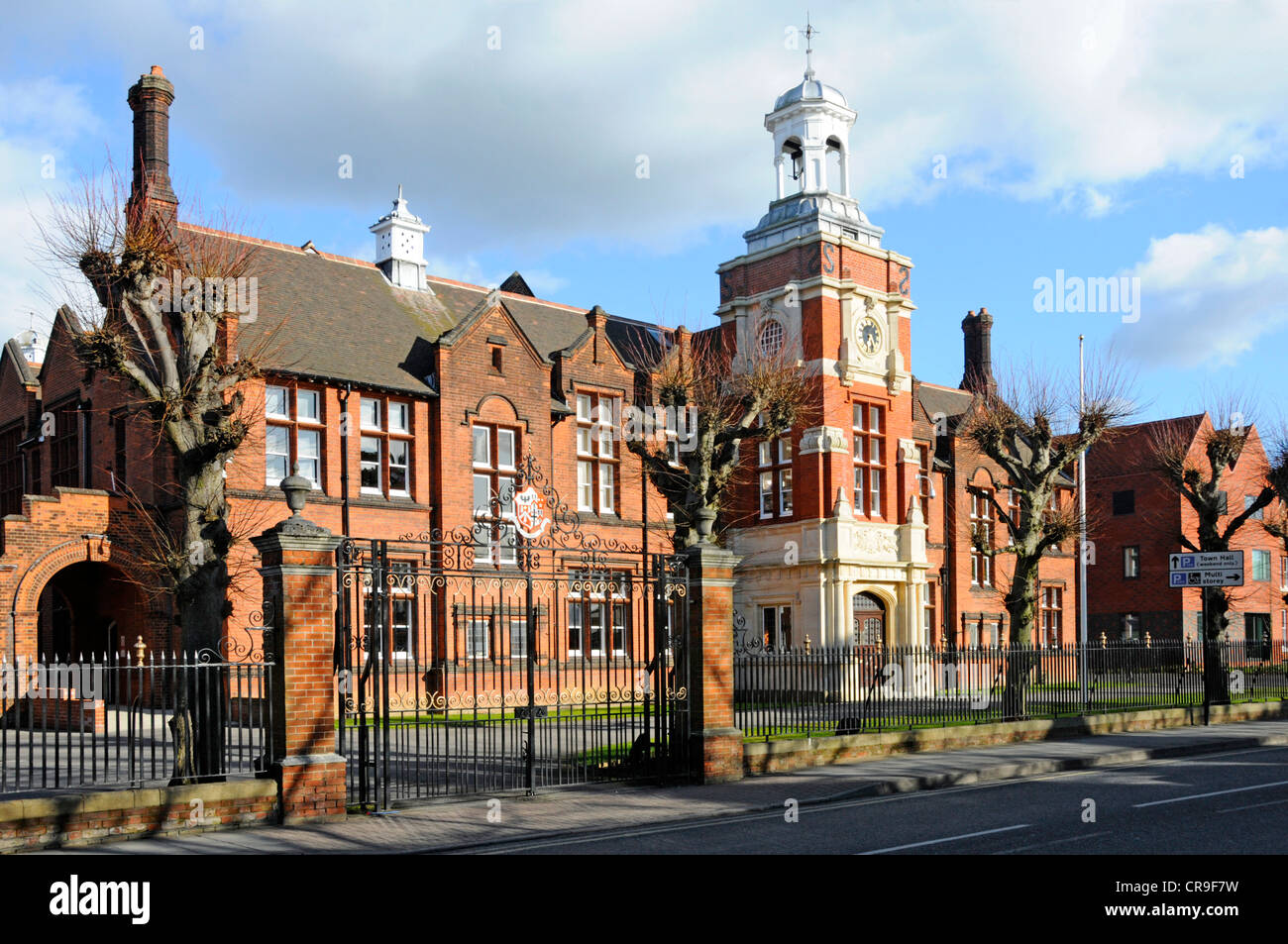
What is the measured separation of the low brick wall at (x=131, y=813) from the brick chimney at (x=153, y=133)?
60.1 ft

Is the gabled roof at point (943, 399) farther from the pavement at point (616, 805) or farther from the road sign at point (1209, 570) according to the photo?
the pavement at point (616, 805)

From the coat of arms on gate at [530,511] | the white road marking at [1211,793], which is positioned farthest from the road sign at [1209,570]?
the coat of arms on gate at [530,511]

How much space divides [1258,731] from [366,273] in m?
24.4

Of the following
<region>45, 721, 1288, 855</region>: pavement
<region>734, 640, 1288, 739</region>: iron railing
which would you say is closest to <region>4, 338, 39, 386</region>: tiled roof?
<region>734, 640, 1288, 739</region>: iron railing

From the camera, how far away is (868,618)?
117ft

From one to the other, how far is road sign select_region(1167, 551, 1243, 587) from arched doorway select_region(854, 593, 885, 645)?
11.3m

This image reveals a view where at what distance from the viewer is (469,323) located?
29.8 meters

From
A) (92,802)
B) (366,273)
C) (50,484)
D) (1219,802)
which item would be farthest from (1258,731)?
(50,484)

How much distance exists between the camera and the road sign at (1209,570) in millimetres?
24375

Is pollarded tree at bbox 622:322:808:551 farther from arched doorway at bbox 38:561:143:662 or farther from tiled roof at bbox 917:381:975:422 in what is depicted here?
tiled roof at bbox 917:381:975:422

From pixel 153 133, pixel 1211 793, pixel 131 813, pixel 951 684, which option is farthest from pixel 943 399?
pixel 131 813

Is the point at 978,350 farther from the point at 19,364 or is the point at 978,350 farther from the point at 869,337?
the point at 19,364

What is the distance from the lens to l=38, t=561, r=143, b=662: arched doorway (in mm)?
26516

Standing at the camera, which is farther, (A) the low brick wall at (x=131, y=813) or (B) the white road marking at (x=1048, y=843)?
(A) the low brick wall at (x=131, y=813)
